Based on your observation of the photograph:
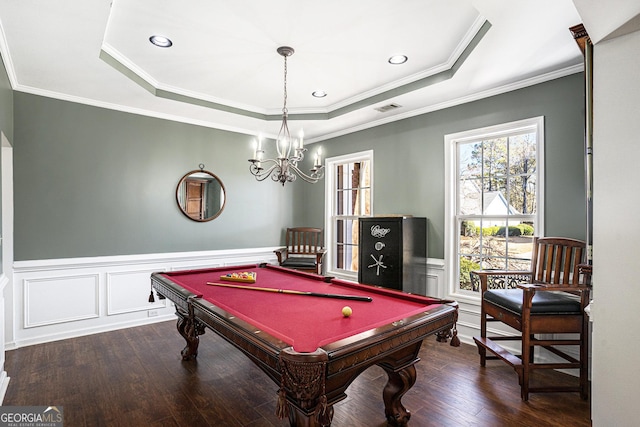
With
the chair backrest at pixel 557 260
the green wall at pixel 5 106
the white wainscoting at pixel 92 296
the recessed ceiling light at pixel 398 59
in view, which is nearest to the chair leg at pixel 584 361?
the chair backrest at pixel 557 260

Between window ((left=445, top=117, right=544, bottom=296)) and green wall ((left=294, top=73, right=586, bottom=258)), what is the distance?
0.33 feet

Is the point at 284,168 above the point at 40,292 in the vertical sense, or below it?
above

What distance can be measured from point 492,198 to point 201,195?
3.79 m

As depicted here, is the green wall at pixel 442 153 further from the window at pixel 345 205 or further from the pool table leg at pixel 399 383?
the pool table leg at pixel 399 383

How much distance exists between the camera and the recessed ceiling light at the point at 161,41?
2756 mm

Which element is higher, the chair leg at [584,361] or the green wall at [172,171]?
the green wall at [172,171]

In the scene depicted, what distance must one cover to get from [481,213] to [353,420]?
259 centimetres

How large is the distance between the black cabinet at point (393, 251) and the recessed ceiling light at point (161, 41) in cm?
279

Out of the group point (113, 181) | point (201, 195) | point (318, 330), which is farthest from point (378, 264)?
point (113, 181)

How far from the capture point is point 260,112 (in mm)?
4684

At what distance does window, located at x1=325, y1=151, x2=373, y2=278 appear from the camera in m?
4.96

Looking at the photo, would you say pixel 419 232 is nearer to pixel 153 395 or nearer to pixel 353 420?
pixel 353 420

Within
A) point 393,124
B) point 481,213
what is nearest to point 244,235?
point 393,124

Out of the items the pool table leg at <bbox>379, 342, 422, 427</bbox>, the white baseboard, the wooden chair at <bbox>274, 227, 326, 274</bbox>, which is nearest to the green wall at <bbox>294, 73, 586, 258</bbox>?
the wooden chair at <bbox>274, 227, 326, 274</bbox>
